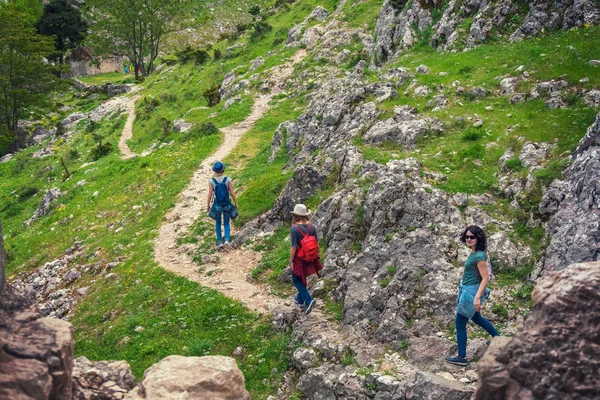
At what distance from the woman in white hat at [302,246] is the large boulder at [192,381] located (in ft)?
16.3

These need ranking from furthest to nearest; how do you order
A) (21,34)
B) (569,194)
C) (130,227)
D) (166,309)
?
1. (21,34)
2. (130,227)
3. (166,309)
4. (569,194)

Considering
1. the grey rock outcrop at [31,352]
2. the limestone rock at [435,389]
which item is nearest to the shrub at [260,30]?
the limestone rock at [435,389]

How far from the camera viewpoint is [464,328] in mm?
10320

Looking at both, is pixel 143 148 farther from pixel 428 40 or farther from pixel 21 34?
pixel 21 34

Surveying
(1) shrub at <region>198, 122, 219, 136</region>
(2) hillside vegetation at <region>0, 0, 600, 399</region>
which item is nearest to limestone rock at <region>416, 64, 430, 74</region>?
(2) hillside vegetation at <region>0, 0, 600, 399</region>

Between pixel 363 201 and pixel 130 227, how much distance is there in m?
12.4

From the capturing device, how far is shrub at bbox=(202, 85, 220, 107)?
142 feet

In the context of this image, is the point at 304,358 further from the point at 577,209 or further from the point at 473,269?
the point at 577,209

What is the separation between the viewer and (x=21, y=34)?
2141 inches

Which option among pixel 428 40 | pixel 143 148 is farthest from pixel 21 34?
pixel 428 40

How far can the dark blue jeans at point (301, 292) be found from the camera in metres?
13.5

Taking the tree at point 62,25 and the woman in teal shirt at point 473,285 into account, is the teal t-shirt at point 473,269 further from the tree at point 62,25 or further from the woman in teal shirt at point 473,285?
the tree at point 62,25

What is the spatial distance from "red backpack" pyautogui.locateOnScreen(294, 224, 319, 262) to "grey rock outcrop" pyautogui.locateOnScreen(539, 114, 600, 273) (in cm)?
559

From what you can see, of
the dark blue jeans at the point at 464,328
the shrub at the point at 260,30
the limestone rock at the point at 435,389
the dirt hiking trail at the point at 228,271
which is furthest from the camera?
the shrub at the point at 260,30
